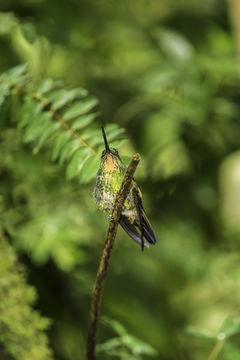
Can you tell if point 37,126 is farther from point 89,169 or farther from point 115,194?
point 115,194

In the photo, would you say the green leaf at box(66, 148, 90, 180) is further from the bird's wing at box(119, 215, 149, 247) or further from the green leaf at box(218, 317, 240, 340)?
the green leaf at box(218, 317, 240, 340)

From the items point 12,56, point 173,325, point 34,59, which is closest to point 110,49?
point 34,59

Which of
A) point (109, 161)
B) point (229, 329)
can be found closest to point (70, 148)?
point (109, 161)

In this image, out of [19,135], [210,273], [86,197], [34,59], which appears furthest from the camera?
[34,59]

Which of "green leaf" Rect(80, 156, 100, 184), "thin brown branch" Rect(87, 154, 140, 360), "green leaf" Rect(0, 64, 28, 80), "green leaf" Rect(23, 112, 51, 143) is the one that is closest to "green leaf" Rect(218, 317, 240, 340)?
"thin brown branch" Rect(87, 154, 140, 360)

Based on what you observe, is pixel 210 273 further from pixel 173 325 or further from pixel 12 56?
pixel 12 56

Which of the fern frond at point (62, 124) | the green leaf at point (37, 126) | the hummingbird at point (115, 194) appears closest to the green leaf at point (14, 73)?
the fern frond at point (62, 124)

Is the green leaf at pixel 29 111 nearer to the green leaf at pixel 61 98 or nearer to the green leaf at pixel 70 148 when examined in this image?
the green leaf at pixel 61 98

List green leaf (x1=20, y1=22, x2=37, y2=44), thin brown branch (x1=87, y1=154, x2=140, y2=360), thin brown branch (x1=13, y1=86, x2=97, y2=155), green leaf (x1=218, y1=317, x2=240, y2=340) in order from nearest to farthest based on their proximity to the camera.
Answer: thin brown branch (x1=87, y1=154, x2=140, y2=360) → thin brown branch (x1=13, y1=86, x2=97, y2=155) → green leaf (x1=218, y1=317, x2=240, y2=340) → green leaf (x1=20, y1=22, x2=37, y2=44)
